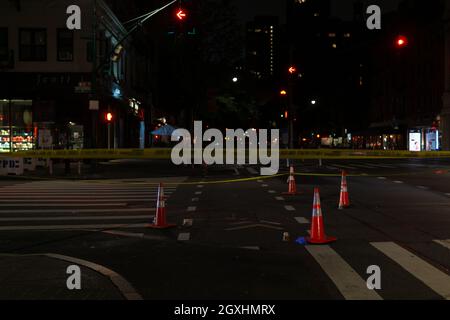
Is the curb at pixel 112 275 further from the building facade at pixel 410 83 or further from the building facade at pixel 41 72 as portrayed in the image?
the building facade at pixel 410 83

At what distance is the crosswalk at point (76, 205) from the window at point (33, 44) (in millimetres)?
14545

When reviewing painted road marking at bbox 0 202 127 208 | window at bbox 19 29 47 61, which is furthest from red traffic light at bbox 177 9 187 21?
window at bbox 19 29 47 61

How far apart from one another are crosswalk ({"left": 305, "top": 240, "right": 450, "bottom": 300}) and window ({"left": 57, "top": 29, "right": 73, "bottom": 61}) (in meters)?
28.3

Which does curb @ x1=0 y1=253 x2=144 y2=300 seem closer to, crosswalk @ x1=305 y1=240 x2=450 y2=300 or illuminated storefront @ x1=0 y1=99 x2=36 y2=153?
crosswalk @ x1=305 y1=240 x2=450 y2=300

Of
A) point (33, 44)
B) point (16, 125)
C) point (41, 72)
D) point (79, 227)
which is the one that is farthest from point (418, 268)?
point (33, 44)

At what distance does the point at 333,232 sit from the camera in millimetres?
11234

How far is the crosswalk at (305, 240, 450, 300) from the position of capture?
6.96m

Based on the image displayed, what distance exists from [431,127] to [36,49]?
4318cm

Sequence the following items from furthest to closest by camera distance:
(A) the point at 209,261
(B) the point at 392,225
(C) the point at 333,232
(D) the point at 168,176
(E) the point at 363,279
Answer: (D) the point at 168,176, (B) the point at 392,225, (C) the point at 333,232, (A) the point at 209,261, (E) the point at 363,279

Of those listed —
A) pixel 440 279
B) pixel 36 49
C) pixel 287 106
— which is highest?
pixel 36 49

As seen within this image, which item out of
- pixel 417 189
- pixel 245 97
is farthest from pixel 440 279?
pixel 245 97

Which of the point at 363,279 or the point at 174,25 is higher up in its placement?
the point at 174,25

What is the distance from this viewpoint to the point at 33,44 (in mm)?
34750

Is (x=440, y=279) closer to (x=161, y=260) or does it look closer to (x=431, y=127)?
(x=161, y=260)
